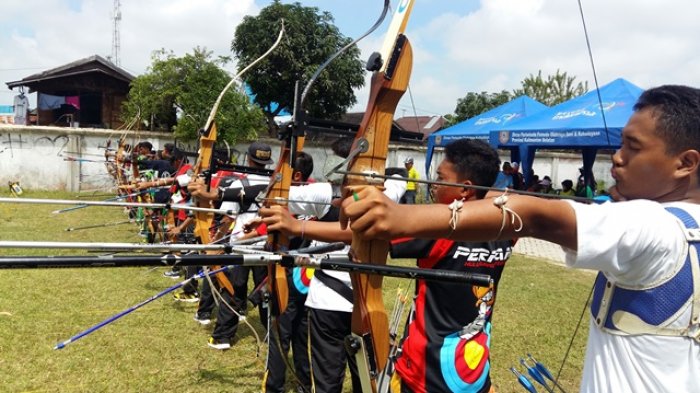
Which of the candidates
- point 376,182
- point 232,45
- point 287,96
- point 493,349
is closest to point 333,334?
point 376,182

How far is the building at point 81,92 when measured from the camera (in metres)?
18.9

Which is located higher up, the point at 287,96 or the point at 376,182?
the point at 287,96

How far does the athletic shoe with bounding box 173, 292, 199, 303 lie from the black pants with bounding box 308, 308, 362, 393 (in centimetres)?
293

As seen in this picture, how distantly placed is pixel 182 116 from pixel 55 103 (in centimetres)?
1126

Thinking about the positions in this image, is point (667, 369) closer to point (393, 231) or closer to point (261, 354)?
point (393, 231)

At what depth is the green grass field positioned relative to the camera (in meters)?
3.27

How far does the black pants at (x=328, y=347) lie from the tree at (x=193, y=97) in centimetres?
918

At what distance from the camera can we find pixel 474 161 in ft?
5.92

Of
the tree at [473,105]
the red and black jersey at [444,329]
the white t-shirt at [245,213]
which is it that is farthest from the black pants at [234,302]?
the tree at [473,105]

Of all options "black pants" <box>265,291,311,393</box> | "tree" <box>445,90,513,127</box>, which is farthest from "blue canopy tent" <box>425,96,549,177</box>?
"tree" <box>445,90,513,127</box>

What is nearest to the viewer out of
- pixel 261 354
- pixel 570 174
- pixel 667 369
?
pixel 667 369

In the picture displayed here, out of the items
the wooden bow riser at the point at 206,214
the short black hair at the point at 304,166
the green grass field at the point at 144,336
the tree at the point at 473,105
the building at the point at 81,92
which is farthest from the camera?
the tree at the point at 473,105

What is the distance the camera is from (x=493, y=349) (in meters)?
4.05

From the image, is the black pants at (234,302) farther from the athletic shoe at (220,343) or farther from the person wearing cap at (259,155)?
the person wearing cap at (259,155)
